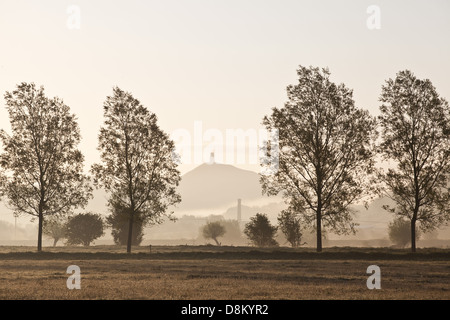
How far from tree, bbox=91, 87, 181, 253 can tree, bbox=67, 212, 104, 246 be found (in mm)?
39269

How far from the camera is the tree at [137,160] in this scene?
63562 millimetres

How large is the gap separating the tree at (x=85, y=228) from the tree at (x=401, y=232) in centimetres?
7512

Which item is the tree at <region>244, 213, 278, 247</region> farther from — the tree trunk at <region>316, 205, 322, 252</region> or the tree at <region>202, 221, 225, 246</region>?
the tree at <region>202, 221, 225, 246</region>

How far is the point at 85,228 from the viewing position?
3996 inches

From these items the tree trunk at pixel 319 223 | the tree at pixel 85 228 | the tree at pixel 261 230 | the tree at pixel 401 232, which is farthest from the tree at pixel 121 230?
the tree at pixel 401 232

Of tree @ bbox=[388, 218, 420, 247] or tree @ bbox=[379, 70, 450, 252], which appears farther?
tree @ bbox=[388, 218, 420, 247]

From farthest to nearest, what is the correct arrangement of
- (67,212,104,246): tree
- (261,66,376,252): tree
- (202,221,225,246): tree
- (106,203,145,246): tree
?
(202,221,225,246): tree → (67,212,104,246): tree → (106,203,145,246): tree → (261,66,376,252): tree

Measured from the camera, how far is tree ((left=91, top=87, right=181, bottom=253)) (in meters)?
63.6

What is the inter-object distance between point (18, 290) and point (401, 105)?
156 feet

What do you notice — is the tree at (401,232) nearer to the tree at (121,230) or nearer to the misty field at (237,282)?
the tree at (121,230)

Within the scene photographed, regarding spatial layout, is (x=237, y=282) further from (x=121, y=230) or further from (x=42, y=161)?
(x=121, y=230)

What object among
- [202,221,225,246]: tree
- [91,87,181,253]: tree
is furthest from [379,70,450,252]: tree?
[202,221,225,246]: tree

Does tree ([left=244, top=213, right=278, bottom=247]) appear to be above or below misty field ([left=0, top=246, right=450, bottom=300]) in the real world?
above

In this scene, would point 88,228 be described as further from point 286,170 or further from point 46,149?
point 286,170
